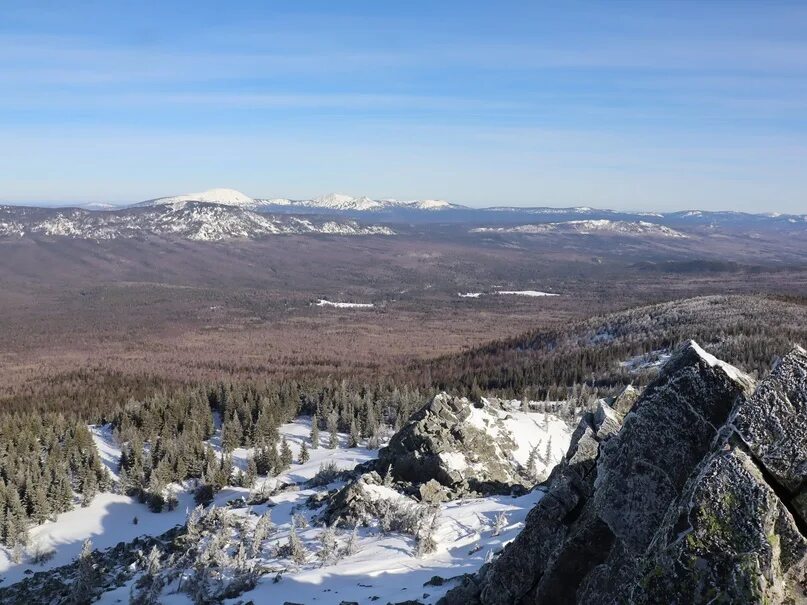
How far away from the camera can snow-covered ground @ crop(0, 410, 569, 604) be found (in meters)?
20.8

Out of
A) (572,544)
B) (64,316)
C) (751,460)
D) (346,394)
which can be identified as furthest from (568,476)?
(64,316)

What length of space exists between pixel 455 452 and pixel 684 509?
29.4 meters

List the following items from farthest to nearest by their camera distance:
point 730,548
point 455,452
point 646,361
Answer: point 646,361 < point 455,452 < point 730,548

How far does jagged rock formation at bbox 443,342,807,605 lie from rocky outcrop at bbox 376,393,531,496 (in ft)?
63.3

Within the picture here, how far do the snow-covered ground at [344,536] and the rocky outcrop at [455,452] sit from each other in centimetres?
74

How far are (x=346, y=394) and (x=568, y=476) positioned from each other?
189ft

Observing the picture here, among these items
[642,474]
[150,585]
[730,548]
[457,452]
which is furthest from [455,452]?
[730,548]

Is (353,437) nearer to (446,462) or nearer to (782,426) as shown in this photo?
(446,462)

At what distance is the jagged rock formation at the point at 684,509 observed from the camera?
8.14 meters

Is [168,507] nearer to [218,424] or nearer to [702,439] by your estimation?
[218,424]

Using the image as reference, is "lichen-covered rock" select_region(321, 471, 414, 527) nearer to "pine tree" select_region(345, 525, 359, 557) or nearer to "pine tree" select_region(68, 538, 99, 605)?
"pine tree" select_region(345, 525, 359, 557)

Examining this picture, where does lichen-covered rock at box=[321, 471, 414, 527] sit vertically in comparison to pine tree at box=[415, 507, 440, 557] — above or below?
below

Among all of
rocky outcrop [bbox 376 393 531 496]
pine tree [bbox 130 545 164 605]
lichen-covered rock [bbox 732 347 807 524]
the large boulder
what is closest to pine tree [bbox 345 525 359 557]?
pine tree [bbox 130 545 164 605]

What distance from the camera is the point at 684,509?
8492 millimetres
